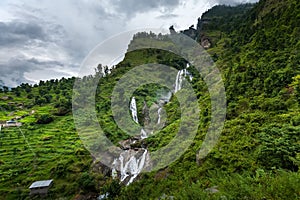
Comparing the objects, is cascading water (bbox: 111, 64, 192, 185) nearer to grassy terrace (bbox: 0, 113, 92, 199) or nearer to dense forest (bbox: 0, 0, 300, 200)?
dense forest (bbox: 0, 0, 300, 200)

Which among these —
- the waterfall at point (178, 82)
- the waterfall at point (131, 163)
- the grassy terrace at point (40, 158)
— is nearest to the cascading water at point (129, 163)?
the waterfall at point (131, 163)

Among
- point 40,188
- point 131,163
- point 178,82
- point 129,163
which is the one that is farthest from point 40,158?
point 178,82

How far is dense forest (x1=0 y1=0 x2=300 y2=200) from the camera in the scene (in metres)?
9.66

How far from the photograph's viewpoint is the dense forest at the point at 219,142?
966cm

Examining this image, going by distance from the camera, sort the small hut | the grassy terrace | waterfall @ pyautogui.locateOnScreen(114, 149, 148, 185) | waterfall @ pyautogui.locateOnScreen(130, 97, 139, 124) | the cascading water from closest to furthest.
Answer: the cascading water
waterfall @ pyautogui.locateOnScreen(114, 149, 148, 185)
the small hut
the grassy terrace
waterfall @ pyautogui.locateOnScreen(130, 97, 139, 124)

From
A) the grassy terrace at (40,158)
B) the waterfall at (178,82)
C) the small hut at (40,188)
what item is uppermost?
the waterfall at (178,82)

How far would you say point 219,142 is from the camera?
683 inches

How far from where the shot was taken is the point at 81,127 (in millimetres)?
41656

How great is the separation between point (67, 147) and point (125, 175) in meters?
15.5

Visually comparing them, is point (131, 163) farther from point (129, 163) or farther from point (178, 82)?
point (178, 82)

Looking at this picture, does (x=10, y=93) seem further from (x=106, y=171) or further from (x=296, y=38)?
(x=296, y=38)

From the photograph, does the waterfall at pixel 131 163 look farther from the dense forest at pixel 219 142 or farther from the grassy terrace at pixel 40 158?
the grassy terrace at pixel 40 158

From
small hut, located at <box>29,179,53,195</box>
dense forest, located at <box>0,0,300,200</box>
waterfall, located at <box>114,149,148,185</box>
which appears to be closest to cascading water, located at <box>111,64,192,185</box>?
waterfall, located at <box>114,149,148,185</box>

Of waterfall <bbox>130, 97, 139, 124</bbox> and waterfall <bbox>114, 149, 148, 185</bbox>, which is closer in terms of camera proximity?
waterfall <bbox>114, 149, 148, 185</bbox>
